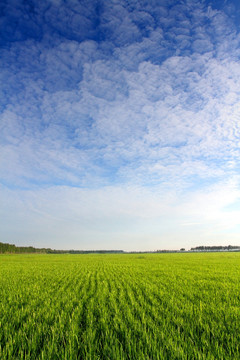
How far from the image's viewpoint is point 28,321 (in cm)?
501

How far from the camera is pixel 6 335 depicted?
4180 mm

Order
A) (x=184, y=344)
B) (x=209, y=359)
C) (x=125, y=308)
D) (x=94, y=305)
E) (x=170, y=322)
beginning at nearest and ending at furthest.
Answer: (x=209, y=359), (x=184, y=344), (x=170, y=322), (x=125, y=308), (x=94, y=305)

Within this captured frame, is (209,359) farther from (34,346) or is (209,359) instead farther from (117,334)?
(34,346)

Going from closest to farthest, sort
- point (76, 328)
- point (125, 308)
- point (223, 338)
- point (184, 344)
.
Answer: point (184, 344) → point (223, 338) → point (76, 328) → point (125, 308)

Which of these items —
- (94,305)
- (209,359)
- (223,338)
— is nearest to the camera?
(209,359)

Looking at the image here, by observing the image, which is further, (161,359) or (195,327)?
(195,327)

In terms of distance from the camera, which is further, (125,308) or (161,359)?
(125,308)

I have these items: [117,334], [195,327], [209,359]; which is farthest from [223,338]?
[117,334]

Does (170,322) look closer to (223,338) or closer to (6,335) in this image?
(223,338)

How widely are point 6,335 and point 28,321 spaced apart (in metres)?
0.88

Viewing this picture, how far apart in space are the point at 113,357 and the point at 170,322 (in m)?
2.29

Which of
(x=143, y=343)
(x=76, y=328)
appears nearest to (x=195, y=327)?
(x=143, y=343)

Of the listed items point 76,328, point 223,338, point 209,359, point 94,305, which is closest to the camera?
point 209,359

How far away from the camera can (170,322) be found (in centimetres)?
500
